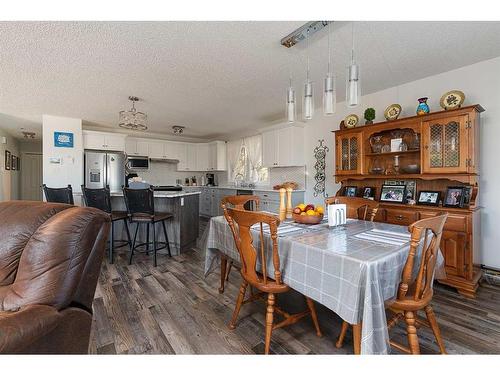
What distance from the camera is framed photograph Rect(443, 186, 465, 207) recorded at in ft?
7.99

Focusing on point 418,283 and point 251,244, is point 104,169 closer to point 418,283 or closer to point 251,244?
point 251,244

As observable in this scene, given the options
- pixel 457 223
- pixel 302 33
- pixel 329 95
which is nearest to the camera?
pixel 329 95

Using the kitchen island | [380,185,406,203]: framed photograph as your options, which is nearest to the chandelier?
the kitchen island

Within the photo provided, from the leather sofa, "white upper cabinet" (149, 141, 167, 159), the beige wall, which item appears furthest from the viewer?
"white upper cabinet" (149, 141, 167, 159)

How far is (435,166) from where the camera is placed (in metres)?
2.57

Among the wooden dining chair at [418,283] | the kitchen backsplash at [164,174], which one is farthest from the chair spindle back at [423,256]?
the kitchen backsplash at [164,174]

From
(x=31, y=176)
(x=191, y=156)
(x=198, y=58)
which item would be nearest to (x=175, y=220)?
(x=198, y=58)

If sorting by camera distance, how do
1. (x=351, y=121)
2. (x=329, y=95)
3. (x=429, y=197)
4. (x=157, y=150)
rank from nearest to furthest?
1. (x=329, y=95)
2. (x=429, y=197)
3. (x=351, y=121)
4. (x=157, y=150)

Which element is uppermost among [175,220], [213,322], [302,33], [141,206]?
[302,33]

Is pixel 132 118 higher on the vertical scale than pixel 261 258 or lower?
higher

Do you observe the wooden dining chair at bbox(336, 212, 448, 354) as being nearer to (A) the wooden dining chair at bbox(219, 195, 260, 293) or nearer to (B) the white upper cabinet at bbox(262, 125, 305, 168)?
(A) the wooden dining chair at bbox(219, 195, 260, 293)

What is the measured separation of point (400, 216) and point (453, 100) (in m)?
1.32

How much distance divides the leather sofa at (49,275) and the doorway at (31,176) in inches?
335

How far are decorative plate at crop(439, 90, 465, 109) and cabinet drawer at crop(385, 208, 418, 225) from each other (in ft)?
3.84
